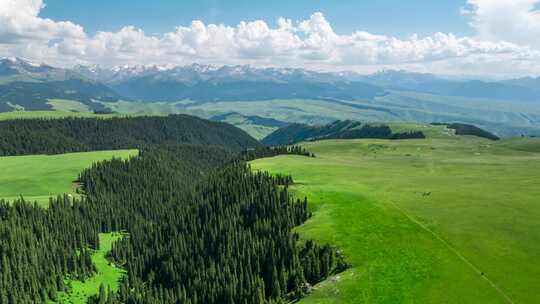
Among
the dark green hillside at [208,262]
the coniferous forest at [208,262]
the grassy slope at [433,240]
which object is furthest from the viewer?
the dark green hillside at [208,262]

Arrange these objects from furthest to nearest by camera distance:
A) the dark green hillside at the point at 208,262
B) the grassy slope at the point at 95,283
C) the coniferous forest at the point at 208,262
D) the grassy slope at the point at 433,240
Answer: the grassy slope at the point at 95,283 < the dark green hillside at the point at 208,262 < the coniferous forest at the point at 208,262 < the grassy slope at the point at 433,240

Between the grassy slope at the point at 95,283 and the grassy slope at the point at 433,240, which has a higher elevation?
the grassy slope at the point at 433,240

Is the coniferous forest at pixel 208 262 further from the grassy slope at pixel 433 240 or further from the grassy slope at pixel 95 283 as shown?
the grassy slope at pixel 433 240

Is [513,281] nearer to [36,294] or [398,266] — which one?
[398,266]

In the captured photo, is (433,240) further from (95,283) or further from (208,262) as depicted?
(95,283)

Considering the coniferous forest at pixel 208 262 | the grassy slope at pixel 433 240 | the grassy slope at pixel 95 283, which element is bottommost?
the grassy slope at pixel 95 283

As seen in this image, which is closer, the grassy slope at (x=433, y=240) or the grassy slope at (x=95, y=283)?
the grassy slope at (x=433, y=240)

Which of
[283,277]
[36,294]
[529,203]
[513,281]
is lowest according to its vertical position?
[36,294]

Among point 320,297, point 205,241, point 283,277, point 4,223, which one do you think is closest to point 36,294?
point 4,223

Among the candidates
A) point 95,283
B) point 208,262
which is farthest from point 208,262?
point 95,283

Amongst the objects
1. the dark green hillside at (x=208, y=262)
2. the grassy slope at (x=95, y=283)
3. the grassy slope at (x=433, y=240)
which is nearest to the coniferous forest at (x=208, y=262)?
the dark green hillside at (x=208, y=262)

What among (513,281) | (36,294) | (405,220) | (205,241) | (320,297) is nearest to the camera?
(513,281)
